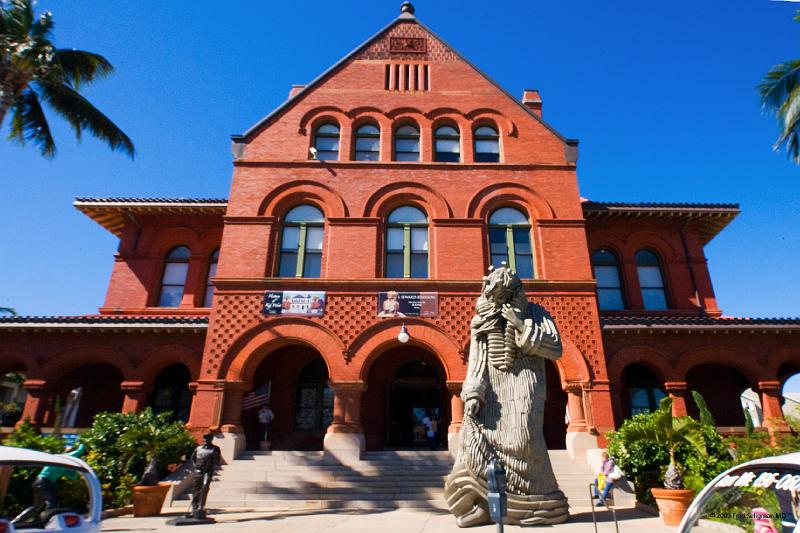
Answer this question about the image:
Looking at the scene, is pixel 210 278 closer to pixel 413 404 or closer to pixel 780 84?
pixel 413 404

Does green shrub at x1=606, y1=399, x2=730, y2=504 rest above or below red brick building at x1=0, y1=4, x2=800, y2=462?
below

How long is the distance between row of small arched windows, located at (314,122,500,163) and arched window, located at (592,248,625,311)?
576 centimetres

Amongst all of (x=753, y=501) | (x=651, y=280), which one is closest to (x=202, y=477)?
(x=753, y=501)

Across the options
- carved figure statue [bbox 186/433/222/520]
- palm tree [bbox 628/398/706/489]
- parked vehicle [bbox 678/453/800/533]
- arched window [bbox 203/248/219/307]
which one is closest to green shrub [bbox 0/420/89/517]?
carved figure statue [bbox 186/433/222/520]

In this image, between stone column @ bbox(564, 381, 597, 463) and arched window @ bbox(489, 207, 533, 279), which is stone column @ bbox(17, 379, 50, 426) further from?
stone column @ bbox(564, 381, 597, 463)

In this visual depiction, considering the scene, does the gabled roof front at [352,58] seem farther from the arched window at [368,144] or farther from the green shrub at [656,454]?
the green shrub at [656,454]

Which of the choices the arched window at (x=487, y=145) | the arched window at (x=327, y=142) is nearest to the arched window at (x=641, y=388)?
the arched window at (x=487, y=145)

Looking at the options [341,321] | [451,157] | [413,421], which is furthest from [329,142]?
[413,421]

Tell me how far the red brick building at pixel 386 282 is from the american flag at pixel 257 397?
0.49ft

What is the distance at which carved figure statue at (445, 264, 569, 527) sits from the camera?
677 cm

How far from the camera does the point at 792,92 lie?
44.9 feet

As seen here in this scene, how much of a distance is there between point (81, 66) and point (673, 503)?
2001 cm

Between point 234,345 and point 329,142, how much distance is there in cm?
824

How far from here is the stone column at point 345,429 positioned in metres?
12.4
